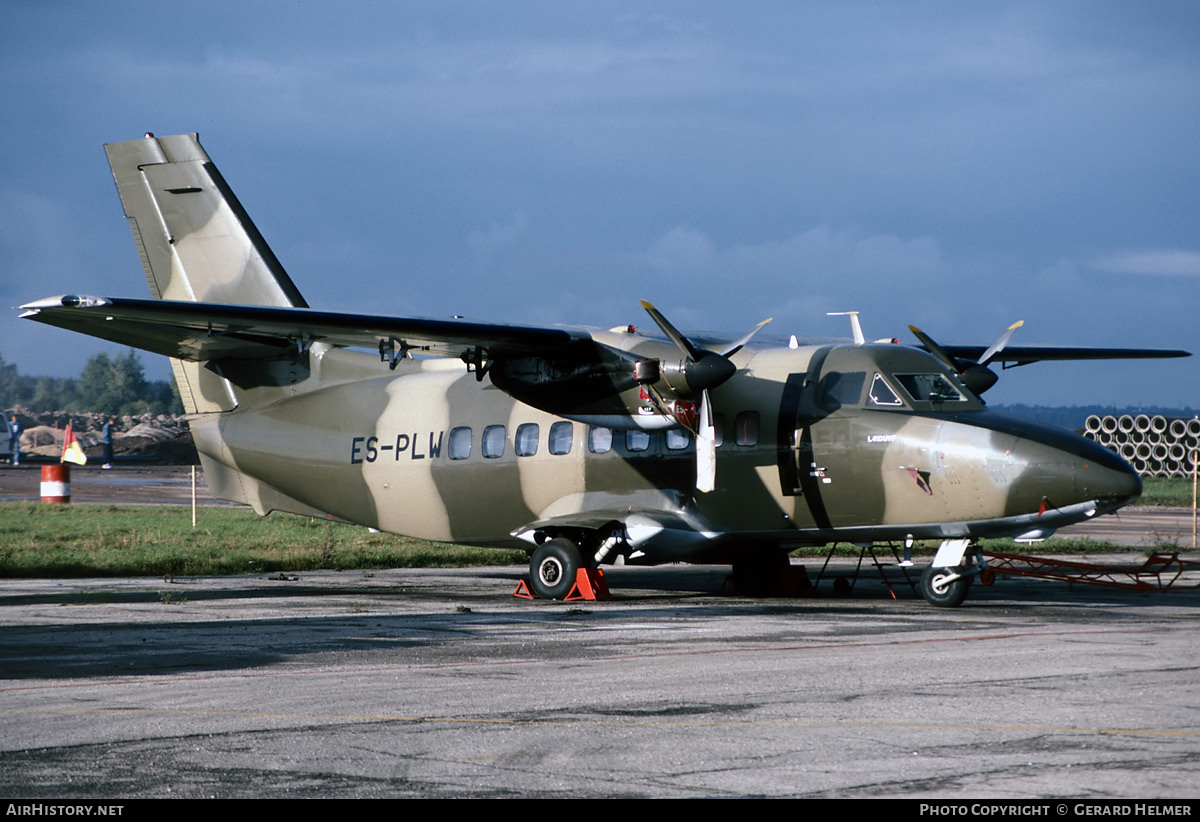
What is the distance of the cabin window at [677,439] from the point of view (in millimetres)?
18984

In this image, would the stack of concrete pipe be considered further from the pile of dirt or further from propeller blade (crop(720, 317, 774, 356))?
the pile of dirt

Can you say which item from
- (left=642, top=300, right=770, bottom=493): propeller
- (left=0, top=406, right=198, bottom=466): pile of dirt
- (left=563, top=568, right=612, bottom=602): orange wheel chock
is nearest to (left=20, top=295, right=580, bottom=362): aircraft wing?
(left=642, top=300, right=770, bottom=493): propeller

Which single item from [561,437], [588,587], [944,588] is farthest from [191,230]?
[944,588]

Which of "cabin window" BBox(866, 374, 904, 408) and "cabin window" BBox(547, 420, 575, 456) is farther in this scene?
"cabin window" BBox(547, 420, 575, 456)

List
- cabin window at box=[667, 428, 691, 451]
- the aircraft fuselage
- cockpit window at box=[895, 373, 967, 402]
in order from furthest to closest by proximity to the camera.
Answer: cabin window at box=[667, 428, 691, 451] < cockpit window at box=[895, 373, 967, 402] < the aircraft fuselage

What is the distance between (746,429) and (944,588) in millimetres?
3593

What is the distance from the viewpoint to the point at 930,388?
18.0m

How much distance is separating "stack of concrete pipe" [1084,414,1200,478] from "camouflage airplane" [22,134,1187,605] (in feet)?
111

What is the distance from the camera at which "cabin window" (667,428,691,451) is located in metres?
19.0

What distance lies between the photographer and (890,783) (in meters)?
6.82

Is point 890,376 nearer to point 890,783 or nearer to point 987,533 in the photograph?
point 987,533

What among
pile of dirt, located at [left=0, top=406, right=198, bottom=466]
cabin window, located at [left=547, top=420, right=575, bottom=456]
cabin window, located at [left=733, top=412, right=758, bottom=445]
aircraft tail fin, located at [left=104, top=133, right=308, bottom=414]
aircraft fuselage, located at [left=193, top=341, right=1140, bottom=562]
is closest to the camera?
aircraft fuselage, located at [left=193, top=341, right=1140, bottom=562]

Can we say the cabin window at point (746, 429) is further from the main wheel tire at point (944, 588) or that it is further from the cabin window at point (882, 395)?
the main wheel tire at point (944, 588)
